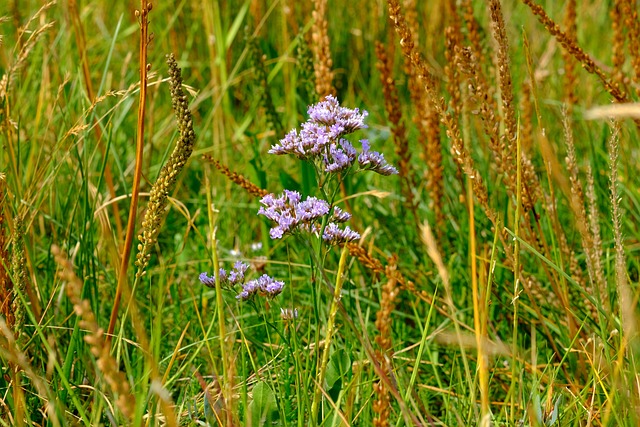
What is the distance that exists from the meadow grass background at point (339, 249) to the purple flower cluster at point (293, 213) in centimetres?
12

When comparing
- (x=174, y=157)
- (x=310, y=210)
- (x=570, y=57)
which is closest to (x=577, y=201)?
(x=310, y=210)

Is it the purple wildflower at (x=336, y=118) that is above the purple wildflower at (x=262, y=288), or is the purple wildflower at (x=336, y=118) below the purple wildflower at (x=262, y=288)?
above

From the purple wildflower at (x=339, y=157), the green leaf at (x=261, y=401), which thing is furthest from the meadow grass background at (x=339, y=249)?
the purple wildflower at (x=339, y=157)

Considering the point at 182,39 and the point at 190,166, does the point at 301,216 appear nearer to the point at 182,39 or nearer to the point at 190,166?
the point at 190,166

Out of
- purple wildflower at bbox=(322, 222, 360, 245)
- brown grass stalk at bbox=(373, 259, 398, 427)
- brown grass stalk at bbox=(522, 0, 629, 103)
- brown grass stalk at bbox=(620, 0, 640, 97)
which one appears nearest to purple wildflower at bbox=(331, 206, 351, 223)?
purple wildflower at bbox=(322, 222, 360, 245)

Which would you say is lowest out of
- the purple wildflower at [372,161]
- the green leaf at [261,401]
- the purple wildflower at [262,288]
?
the green leaf at [261,401]

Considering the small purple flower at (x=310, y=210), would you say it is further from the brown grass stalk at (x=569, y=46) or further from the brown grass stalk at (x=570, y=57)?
the brown grass stalk at (x=570, y=57)

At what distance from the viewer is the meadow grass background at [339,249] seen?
1.45 m

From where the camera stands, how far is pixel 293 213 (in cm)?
149

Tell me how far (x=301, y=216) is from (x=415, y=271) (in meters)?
1.17

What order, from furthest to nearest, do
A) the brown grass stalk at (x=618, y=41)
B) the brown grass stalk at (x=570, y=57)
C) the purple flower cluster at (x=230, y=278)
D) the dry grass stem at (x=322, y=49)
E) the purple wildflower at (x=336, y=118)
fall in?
the brown grass stalk at (x=570, y=57) → the brown grass stalk at (x=618, y=41) → the dry grass stem at (x=322, y=49) → the purple flower cluster at (x=230, y=278) → the purple wildflower at (x=336, y=118)

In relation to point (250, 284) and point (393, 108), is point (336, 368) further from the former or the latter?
point (393, 108)

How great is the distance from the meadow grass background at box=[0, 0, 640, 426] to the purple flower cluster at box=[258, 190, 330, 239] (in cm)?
12

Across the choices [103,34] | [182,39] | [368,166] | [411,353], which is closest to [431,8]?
[182,39]
